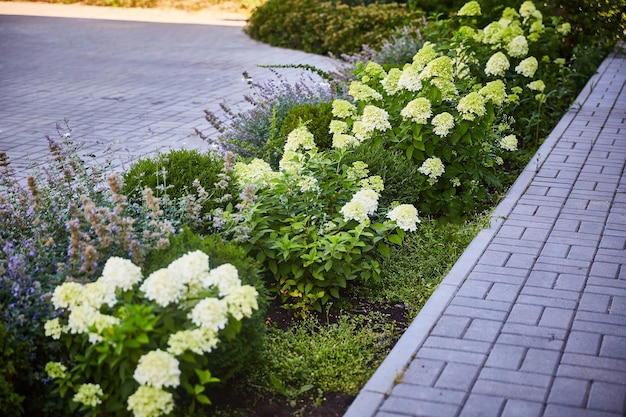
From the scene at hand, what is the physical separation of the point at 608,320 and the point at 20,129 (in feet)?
21.2

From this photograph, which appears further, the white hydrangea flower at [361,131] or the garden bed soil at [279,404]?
the white hydrangea flower at [361,131]

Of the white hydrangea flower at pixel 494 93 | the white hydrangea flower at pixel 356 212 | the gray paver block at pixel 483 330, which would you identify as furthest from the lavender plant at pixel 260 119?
the gray paver block at pixel 483 330

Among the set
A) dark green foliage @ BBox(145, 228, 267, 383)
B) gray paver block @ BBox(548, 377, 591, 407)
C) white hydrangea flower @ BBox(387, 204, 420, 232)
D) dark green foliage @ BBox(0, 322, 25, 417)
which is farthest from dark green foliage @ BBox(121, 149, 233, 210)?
gray paver block @ BBox(548, 377, 591, 407)

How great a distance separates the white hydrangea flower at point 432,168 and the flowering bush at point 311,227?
0.76 m

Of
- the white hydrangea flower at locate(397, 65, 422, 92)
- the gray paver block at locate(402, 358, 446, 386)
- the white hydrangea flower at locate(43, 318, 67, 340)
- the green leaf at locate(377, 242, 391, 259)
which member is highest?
the white hydrangea flower at locate(397, 65, 422, 92)

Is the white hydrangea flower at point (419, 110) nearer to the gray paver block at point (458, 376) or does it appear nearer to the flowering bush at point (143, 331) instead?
the gray paver block at point (458, 376)

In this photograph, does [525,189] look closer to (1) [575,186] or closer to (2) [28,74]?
(1) [575,186]

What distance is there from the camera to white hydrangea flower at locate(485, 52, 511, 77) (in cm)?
718

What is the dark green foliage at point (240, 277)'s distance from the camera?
10.8 feet

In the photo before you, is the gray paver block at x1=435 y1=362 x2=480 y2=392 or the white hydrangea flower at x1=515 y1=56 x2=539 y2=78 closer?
the gray paver block at x1=435 y1=362 x2=480 y2=392

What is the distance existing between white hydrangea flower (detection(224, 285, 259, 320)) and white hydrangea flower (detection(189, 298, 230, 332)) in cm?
4

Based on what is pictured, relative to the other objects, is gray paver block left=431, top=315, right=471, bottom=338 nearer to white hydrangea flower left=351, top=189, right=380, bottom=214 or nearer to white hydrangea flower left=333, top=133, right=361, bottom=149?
white hydrangea flower left=351, top=189, right=380, bottom=214

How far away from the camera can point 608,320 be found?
3.99 metres

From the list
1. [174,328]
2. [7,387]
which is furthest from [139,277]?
[7,387]
